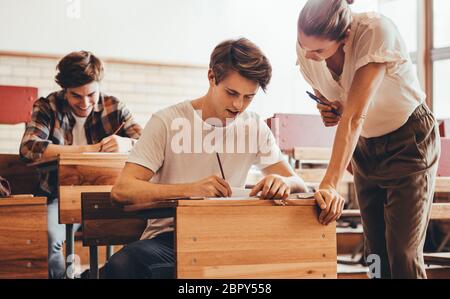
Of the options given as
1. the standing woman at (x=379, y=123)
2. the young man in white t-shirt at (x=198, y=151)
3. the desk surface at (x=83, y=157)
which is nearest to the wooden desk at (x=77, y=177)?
the desk surface at (x=83, y=157)

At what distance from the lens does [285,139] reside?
12.5 feet

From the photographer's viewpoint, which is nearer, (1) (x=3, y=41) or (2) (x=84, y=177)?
(2) (x=84, y=177)

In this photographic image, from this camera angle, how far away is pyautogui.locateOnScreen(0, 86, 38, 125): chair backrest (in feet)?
10.8

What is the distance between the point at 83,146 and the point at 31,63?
72.8 inches

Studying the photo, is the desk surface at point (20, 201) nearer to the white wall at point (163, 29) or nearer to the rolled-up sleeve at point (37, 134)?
the rolled-up sleeve at point (37, 134)

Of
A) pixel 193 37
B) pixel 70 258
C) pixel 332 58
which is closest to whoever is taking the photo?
pixel 332 58

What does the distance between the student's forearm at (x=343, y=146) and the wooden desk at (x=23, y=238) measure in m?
0.88

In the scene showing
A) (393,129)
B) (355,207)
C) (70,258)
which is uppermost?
(393,129)

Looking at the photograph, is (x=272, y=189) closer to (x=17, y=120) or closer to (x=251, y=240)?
(x=251, y=240)

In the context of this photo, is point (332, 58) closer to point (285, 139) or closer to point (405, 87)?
point (405, 87)

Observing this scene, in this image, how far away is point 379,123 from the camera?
1.64 m

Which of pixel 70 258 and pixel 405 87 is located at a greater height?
pixel 405 87
